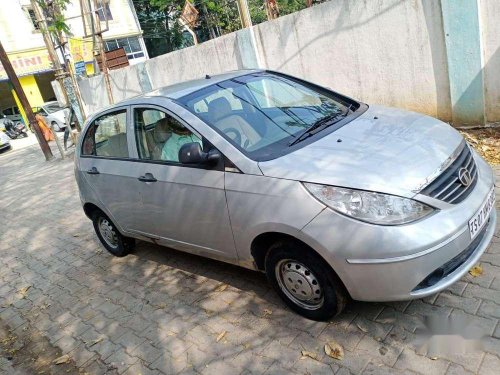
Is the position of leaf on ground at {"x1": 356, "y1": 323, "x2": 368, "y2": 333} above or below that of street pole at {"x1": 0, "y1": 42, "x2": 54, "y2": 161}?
below

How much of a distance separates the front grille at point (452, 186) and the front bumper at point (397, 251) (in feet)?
0.17

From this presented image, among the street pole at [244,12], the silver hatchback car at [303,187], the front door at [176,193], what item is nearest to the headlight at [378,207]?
the silver hatchback car at [303,187]

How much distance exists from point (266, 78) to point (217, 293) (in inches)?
77.8

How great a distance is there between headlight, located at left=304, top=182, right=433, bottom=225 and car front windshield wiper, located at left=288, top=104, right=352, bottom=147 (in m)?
0.71

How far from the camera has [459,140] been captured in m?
3.01

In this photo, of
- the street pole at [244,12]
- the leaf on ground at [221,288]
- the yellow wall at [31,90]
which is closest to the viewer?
the leaf on ground at [221,288]

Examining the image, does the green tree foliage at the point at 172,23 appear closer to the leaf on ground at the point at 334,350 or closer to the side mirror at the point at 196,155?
the side mirror at the point at 196,155

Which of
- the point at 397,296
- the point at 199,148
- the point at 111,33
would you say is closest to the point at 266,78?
the point at 199,148

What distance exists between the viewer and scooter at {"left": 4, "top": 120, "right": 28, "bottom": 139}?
21.5 metres

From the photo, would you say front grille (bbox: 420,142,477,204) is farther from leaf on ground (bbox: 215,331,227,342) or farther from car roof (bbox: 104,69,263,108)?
car roof (bbox: 104,69,263,108)

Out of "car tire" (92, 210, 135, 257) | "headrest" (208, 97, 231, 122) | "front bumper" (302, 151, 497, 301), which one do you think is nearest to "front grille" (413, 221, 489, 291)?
"front bumper" (302, 151, 497, 301)

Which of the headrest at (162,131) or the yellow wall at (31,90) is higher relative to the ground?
the yellow wall at (31,90)

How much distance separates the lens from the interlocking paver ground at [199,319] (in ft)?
8.74

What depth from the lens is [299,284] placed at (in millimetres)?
2947
